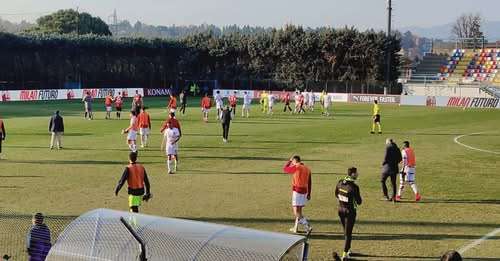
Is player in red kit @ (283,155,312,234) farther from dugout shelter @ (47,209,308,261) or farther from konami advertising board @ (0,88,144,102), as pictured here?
konami advertising board @ (0,88,144,102)

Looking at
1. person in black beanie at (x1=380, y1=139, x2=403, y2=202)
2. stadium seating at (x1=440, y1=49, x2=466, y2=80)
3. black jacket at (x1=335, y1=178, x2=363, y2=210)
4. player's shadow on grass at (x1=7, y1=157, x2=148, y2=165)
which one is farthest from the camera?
stadium seating at (x1=440, y1=49, x2=466, y2=80)

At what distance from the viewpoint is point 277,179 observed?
75.6 feet

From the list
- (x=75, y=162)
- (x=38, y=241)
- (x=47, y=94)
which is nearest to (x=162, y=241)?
(x=38, y=241)

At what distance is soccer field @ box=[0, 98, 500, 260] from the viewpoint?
1655cm

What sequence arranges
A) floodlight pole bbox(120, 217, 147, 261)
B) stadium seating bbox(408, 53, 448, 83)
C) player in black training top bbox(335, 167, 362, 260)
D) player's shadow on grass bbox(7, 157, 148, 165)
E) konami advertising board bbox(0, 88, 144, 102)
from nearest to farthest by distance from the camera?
1. floodlight pole bbox(120, 217, 147, 261)
2. player in black training top bbox(335, 167, 362, 260)
3. player's shadow on grass bbox(7, 157, 148, 165)
4. konami advertising board bbox(0, 88, 144, 102)
5. stadium seating bbox(408, 53, 448, 83)

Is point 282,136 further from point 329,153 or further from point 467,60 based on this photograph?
point 467,60

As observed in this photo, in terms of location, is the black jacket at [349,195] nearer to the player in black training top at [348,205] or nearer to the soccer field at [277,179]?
the player in black training top at [348,205]

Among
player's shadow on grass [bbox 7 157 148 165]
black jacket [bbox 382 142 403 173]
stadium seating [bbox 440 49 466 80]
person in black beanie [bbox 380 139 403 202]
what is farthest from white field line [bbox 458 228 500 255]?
stadium seating [bbox 440 49 466 80]

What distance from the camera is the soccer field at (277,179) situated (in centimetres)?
1655

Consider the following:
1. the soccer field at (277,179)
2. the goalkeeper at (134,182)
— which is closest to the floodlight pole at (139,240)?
the soccer field at (277,179)

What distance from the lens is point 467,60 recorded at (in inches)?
3356

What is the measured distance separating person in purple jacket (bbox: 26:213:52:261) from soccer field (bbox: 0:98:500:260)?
5.57 metres

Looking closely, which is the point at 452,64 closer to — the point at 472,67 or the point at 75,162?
the point at 472,67

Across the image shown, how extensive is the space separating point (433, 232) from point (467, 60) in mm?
73652
